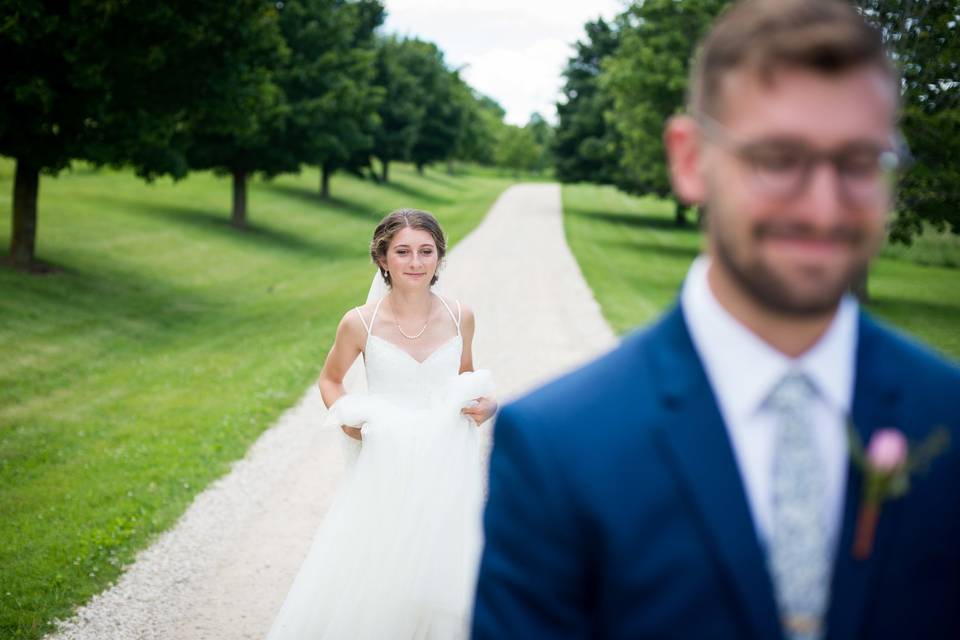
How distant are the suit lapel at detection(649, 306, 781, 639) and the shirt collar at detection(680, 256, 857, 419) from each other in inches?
1.4

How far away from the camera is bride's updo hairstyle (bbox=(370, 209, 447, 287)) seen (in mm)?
5973

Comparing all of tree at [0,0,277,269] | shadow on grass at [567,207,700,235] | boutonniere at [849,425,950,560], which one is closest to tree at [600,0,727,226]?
shadow on grass at [567,207,700,235]

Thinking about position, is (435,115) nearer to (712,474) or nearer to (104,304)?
(104,304)

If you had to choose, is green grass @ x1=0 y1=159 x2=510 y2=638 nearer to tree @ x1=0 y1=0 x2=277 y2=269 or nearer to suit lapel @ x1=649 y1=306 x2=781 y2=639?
tree @ x1=0 y1=0 x2=277 y2=269

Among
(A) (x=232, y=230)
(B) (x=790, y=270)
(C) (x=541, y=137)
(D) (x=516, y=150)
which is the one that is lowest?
(A) (x=232, y=230)

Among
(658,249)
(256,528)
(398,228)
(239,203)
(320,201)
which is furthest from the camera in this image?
(320,201)

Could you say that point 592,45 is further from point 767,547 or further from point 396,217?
point 767,547

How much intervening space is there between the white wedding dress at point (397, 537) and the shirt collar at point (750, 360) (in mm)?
3775

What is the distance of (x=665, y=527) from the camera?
5.50 feet

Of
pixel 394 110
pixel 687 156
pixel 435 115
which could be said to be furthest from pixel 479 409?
pixel 435 115

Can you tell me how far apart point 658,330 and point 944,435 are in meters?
0.55

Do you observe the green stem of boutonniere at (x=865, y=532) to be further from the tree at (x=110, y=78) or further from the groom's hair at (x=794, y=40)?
the tree at (x=110, y=78)

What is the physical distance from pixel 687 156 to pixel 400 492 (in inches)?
154

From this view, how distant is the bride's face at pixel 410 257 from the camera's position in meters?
5.91
